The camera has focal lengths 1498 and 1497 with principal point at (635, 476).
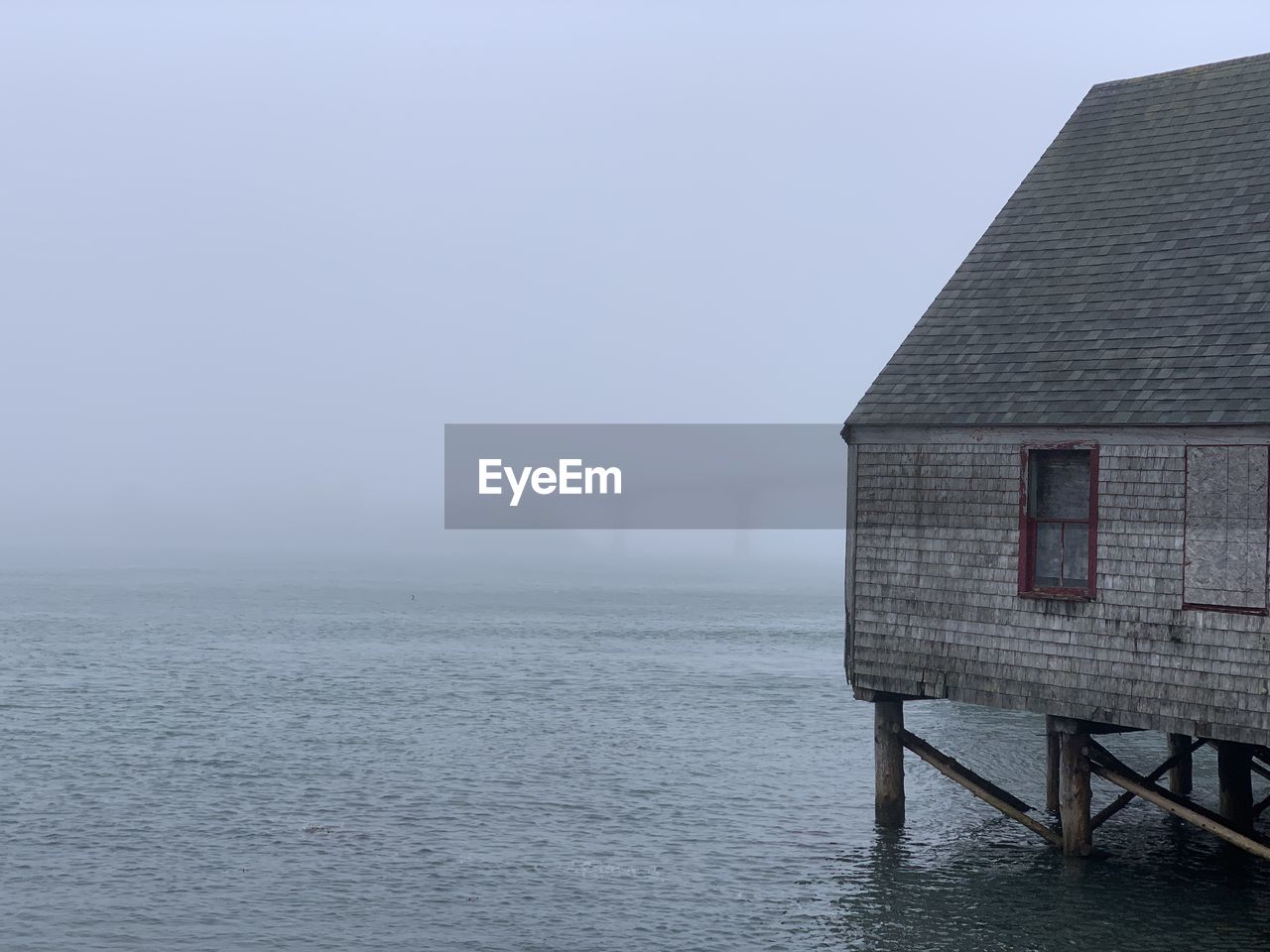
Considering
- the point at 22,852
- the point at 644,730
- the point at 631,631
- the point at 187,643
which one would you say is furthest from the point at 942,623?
the point at 631,631

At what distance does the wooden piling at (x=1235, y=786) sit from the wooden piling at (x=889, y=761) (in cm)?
496

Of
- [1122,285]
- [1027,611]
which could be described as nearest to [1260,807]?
[1027,611]

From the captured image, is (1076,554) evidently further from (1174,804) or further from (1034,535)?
(1174,804)

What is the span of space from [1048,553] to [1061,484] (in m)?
0.91

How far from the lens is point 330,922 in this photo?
19656mm

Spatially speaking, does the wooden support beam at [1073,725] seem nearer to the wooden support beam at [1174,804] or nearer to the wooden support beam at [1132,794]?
the wooden support beam at [1174,804]

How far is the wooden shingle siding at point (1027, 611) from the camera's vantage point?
17656mm

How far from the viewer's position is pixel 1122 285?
2045 cm

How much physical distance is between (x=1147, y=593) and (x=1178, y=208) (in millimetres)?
5945

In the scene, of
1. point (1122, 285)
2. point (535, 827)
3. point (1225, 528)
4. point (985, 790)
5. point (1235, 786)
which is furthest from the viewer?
point (535, 827)

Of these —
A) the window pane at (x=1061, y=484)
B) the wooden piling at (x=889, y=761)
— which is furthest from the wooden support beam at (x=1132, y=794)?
the window pane at (x=1061, y=484)

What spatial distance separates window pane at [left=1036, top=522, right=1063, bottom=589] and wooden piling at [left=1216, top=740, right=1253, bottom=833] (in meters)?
6.02

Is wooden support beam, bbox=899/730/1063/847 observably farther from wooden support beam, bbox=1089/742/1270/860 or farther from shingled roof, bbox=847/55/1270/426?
shingled roof, bbox=847/55/1270/426

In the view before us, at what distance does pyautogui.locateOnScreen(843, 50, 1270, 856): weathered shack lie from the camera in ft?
58.2
